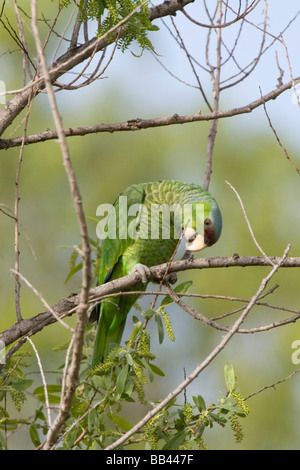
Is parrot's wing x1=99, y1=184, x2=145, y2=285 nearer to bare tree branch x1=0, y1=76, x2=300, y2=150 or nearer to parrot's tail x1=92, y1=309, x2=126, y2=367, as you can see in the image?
parrot's tail x1=92, y1=309, x2=126, y2=367

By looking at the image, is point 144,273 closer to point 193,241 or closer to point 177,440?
point 193,241

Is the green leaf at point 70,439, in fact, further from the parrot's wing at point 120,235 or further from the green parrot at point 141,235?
the parrot's wing at point 120,235

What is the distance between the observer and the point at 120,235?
3094 millimetres

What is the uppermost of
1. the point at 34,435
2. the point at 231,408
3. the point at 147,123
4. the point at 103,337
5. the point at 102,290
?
the point at 147,123

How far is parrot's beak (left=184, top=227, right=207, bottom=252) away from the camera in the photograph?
2912 mm

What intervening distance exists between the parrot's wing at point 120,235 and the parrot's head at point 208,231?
0.35 metres

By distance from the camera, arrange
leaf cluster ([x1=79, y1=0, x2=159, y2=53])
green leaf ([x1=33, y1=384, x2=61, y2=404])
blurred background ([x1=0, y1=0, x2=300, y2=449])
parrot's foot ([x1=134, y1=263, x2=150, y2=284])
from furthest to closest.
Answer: blurred background ([x1=0, y1=0, x2=300, y2=449]), parrot's foot ([x1=134, y1=263, x2=150, y2=284]), green leaf ([x1=33, y1=384, x2=61, y2=404]), leaf cluster ([x1=79, y1=0, x2=159, y2=53])

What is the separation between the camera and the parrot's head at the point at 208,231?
287 centimetres

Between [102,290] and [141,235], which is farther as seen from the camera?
[141,235]

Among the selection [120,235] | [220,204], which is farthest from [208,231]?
[220,204]

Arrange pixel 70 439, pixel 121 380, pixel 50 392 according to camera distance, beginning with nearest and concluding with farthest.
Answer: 1. pixel 70 439
2. pixel 121 380
3. pixel 50 392

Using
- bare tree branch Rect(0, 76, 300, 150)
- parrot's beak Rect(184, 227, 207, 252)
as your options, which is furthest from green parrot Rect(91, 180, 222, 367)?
bare tree branch Rect(0, 76, 300, 150)

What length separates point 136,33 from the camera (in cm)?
204

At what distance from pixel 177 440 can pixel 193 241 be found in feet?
3.94
